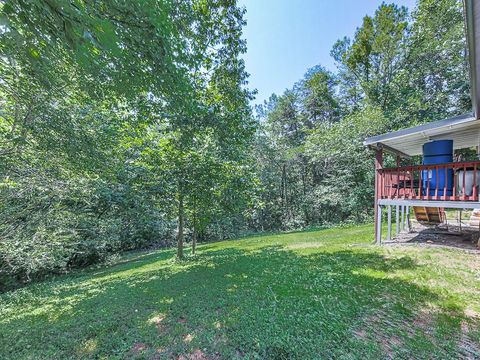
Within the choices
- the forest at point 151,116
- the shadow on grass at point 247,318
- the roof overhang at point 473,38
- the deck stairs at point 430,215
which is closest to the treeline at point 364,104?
the forest at point 151,116

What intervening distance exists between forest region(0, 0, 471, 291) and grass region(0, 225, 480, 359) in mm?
2599

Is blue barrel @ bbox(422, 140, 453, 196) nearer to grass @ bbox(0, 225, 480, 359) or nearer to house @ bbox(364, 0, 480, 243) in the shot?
house @ bbox(364, 0, 480, 243)

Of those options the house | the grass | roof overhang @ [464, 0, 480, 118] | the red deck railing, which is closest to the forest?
the grass

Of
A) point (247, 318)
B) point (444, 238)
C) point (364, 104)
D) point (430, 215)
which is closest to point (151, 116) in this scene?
point (247, 318)

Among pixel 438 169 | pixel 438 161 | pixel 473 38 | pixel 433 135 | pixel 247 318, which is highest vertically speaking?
pixel 473 38

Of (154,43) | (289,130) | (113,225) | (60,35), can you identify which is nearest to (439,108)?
(289,130)

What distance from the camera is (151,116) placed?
5.30m

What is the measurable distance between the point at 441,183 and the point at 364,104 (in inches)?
495

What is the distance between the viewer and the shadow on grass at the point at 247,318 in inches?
95.1

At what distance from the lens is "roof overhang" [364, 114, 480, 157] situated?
16.1 feet

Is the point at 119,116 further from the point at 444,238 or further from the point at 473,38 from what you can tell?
the point at 444,238

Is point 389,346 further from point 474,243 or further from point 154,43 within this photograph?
point 474,243

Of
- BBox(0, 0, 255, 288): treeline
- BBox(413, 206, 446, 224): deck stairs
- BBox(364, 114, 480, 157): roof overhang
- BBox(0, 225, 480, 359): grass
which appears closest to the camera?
BBox(0, 0, 255, 288): treeline

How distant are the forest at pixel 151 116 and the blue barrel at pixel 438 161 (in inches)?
178
